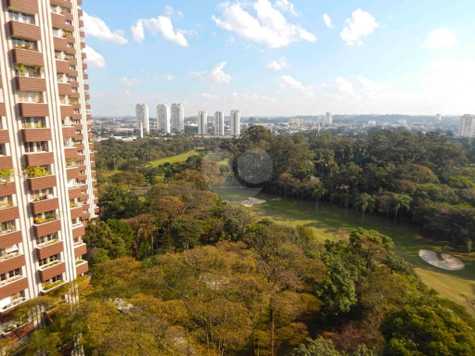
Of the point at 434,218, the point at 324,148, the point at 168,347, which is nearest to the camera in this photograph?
the point at 168,347

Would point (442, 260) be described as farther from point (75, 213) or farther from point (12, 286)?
point (12, 286)

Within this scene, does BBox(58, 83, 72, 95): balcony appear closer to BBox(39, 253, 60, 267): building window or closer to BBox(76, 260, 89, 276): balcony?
BBox(39, 253, 60, 267): building window

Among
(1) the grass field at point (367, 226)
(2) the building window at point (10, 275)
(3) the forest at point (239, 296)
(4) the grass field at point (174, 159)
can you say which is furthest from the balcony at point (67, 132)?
(4) the grass field at point (174, 159)

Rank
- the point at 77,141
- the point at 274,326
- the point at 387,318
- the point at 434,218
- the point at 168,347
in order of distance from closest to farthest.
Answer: the point at 168,347, the point at 387,318, the point at 274,326, the point at 77,141, the point at 434,218

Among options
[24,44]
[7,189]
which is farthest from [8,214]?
[24,44]

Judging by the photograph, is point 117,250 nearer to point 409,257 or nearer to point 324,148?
point 409,257

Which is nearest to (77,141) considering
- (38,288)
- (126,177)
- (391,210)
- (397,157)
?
(38,288)

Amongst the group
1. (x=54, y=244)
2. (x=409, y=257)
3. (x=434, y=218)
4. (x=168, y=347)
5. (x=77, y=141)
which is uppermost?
(x=77, y=141)
